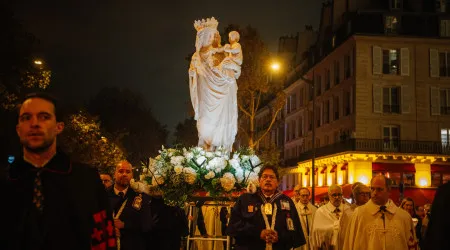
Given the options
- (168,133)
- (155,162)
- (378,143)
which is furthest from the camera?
(168,133)

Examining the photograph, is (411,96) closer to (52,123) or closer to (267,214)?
(267,214)

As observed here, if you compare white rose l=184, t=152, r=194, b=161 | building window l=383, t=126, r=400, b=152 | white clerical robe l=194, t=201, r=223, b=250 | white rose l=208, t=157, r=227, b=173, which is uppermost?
building window l=383, t=126, r=400, b=152

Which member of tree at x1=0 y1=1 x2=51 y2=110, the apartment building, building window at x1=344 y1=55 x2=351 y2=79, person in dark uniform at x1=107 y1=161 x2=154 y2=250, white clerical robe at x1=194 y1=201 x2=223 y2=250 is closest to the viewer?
person in dark uniform at x1=107 y1=161 x2=154 y2=250

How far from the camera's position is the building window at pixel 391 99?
150ft

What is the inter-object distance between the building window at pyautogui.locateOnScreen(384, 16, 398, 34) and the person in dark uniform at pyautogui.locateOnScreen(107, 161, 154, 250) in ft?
134

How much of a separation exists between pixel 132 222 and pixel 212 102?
16.7 feet

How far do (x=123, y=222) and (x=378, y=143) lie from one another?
39207mm

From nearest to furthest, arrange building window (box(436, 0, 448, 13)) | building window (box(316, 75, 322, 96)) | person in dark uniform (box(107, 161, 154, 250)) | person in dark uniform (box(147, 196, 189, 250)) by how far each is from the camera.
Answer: person in dark uniform (box(107, 161, 154, 250))
person in dark uniform (box(147, 196, 189, 250))
building window (box(436, 0, 448, 13))
building window (box(316, 75, 322, 96))

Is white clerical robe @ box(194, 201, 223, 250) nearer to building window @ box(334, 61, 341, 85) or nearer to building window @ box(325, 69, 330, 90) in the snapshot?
building window @ box(334, 61, 341, 85)

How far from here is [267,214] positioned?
26.8ft

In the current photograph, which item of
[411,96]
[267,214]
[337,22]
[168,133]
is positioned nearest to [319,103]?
[337,22]

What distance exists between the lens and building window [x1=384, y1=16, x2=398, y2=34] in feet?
151

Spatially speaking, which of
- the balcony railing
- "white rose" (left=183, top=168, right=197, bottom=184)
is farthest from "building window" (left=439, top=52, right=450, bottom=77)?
"white rose" (left=183, top=168, right=197, bottom=184)

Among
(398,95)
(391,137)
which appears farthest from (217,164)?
(398,95)
